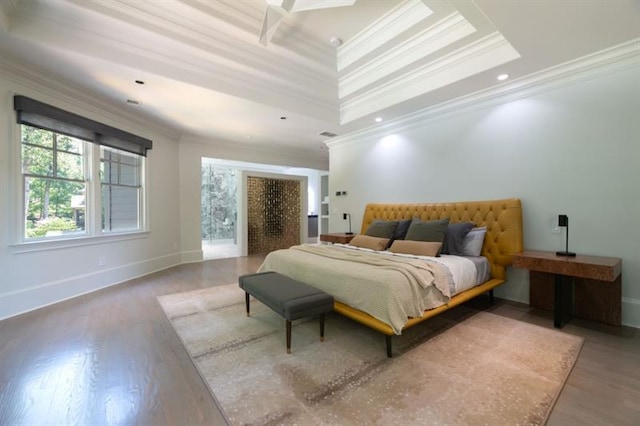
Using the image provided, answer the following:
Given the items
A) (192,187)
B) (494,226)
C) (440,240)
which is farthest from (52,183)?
(494,226)

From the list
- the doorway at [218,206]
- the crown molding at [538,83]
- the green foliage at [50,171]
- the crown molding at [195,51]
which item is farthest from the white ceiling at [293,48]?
the doorway at [218,206]

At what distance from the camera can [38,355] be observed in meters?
2.23

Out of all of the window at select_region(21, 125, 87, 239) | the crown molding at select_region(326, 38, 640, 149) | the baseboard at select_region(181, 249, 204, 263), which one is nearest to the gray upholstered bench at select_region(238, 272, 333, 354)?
the window at select_region(21, 125, 87, 239)

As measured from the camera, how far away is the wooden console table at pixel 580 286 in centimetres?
256

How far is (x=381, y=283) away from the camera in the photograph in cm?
228

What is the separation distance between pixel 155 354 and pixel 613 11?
480 centimetres

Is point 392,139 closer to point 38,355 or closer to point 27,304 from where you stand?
point 38,355

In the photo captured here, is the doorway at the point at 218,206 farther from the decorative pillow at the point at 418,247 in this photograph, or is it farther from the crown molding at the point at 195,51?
the decorative pillow at the point at 418,247

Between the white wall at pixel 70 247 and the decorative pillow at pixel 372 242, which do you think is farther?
the decorative pillow at pixel 372 242

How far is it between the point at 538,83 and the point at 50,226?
256 inches

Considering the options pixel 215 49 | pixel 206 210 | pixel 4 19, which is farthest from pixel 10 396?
pixel 206 210

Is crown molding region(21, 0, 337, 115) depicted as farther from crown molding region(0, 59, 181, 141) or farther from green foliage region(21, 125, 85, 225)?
green foliage region(21, 125, 85, 225)

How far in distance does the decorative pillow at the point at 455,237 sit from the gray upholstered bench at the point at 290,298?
1995 mm

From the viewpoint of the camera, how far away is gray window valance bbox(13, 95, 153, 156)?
3.11 metres
